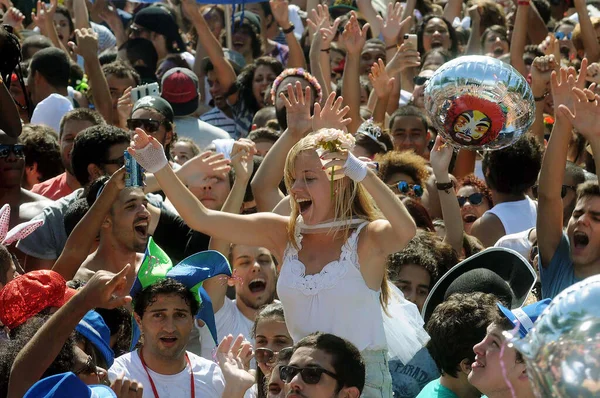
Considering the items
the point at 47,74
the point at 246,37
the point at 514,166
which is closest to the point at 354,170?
the point at 514,166

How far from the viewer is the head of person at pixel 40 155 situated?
744cm

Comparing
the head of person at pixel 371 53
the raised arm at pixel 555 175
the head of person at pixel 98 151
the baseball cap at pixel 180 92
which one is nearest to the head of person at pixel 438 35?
the head of person at pixel 371 53

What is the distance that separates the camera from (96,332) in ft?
14.5

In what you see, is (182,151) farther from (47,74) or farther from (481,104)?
(481,104)

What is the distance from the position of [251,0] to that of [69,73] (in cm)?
195

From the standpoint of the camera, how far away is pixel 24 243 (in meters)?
6.20

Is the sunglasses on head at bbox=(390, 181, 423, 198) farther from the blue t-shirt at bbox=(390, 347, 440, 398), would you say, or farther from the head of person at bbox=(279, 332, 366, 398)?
the head of person at bbox=(279, 332, 366, 398)

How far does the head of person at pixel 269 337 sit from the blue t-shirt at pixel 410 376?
491mm

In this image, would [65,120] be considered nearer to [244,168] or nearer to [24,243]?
[24,243]

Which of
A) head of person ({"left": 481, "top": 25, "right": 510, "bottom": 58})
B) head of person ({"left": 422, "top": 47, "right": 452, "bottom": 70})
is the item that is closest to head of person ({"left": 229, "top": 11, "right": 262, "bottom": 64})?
head of person ({"left": 422, "top": 47, "right": 452, "bottom": 70})

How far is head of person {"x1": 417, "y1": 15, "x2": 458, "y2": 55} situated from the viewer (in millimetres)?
10383

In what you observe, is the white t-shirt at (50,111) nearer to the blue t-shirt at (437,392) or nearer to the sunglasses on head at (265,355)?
the sunglasses on head at (265,355)

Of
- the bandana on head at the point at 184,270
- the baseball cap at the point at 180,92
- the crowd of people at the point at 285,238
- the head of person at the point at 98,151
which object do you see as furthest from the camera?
the baseball cap at the point at 180,92

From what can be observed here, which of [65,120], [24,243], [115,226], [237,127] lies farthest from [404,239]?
[237,127]
